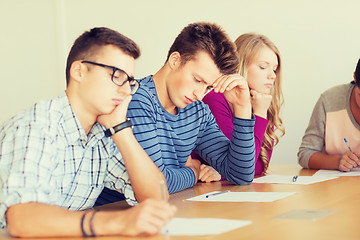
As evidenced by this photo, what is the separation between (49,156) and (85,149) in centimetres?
22

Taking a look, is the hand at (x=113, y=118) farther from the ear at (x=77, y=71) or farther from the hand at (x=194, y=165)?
the hand at (x=194, y=165)

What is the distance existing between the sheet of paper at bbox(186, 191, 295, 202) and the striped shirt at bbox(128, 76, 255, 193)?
18cm

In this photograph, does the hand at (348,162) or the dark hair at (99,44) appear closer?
the dark hair at (99,44)

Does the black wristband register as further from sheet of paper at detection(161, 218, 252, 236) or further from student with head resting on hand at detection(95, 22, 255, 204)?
sheet of paper at detection(161, 218, 252, 236)

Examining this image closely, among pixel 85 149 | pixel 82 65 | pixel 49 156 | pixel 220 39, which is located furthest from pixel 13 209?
pixel 220 39

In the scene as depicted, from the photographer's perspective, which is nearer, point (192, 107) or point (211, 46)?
point (211, 46)

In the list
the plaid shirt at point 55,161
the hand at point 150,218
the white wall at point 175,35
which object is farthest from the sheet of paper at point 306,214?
the white wall at point 175,35

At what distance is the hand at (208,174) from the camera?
2.05 metres

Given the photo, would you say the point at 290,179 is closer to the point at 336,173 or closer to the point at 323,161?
the point at 336,173

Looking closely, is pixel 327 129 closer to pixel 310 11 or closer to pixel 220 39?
pixel 220 39

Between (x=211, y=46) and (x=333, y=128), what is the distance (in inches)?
42.6

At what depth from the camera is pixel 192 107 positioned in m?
2.04

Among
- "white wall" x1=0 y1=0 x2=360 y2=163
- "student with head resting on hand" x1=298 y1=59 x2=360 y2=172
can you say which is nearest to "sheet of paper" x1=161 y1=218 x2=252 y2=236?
"student with head resting on hand" x1=298 y1=59 x2=360 y2=172

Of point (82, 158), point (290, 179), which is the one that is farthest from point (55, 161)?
point (290, 179)
